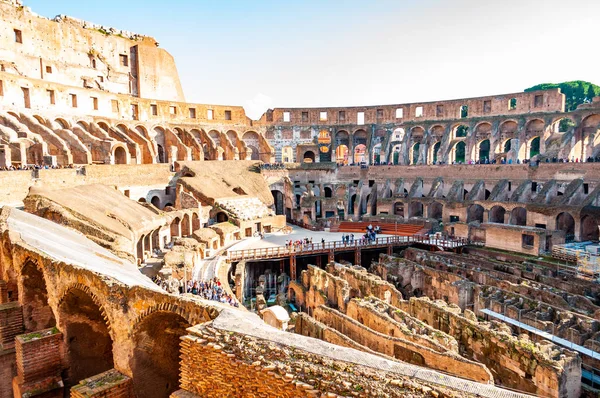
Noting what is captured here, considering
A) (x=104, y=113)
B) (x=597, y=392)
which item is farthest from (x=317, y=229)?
(x=597, y=392)

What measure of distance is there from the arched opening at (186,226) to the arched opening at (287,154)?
Answer: 21.1 meters

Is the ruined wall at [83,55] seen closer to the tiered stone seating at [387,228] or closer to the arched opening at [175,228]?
the arched opening at [175,228]

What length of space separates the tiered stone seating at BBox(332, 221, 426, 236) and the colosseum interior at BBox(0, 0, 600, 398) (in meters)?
0.23

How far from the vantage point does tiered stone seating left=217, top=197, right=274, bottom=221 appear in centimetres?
3294

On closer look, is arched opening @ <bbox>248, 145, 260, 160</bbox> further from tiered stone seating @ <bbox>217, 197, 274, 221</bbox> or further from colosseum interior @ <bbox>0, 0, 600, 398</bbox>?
tiered stone seating @ <bbox>217, 197, 274, 221</bbox>

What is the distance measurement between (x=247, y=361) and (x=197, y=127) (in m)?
40.8

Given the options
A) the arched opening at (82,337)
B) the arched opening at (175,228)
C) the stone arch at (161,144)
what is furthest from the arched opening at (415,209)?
the arched opening at (82,337)

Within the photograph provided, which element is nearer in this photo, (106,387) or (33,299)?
(106,387)

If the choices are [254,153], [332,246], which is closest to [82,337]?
[332,246]

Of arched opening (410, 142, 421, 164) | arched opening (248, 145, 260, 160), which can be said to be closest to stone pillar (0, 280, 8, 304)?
arched opening (248, 145, 260, 160)

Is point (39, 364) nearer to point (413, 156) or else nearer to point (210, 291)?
point (210, 291)

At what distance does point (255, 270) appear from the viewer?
27141 millimetres

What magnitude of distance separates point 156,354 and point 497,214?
30.4 m

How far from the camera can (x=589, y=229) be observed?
28125 mm
